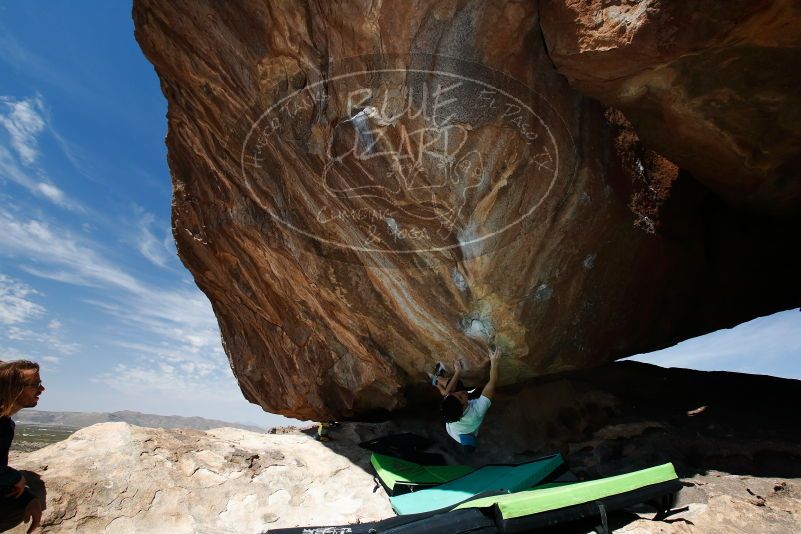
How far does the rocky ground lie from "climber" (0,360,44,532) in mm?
716

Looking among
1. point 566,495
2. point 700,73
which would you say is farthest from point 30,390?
point 700,73

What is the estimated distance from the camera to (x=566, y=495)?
3893 millimetres

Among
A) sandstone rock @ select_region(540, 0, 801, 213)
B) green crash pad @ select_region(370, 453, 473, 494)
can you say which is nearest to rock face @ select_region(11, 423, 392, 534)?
green crash pad @ select_region(370, 453, 473, 494)

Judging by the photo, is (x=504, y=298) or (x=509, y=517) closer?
(x=509, y=517)

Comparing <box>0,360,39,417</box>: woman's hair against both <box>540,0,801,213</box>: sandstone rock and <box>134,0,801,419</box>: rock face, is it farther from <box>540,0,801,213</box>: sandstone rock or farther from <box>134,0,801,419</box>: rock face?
Answer: <box>540,0,801,213</box>: sandstone rock

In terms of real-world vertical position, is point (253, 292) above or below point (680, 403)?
above

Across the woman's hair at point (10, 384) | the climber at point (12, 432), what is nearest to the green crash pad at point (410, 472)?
the climber at point (12, 432)

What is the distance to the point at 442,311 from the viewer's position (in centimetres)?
617

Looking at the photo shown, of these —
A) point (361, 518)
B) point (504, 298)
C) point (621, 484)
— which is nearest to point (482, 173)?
point (504, 298)

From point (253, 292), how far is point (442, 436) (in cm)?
422

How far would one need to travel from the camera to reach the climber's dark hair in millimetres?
6707

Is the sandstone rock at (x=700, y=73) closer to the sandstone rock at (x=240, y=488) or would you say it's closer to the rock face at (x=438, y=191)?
the rock face at (x=438, y=191)

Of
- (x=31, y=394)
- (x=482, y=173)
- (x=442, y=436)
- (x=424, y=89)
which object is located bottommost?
(x=442, y=436)

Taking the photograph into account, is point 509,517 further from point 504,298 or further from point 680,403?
point 680,403
